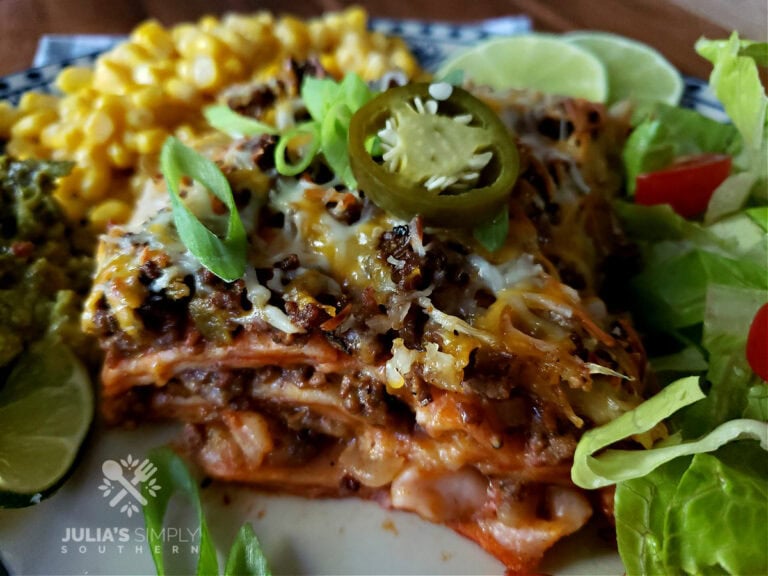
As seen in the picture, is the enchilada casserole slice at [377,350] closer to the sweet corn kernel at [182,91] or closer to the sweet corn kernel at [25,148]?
the sweet corn kernel at [182,91]

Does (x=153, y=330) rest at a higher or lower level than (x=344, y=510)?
higher

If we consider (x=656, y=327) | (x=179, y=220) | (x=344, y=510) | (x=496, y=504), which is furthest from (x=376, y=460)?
(x=656, y=327)

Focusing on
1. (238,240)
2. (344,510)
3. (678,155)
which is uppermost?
(238,240)

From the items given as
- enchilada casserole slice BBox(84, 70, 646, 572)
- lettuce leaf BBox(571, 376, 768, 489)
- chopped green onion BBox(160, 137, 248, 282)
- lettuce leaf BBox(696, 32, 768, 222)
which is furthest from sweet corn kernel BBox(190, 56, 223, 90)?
lettuce leaf BBox(571, 376, 768, 489)

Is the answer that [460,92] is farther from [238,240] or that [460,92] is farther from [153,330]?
[153,330]

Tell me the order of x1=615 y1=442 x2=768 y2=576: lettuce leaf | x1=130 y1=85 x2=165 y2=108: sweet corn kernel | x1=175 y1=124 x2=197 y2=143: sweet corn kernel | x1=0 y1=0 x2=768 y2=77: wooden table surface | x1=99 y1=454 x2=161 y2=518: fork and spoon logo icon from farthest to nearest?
x1=0 y1=0 x2=768 y2=77: wooden table surface → x1=130 y1=85 x2=165 y2=108: sweet corn kernel → x1=175 y1=124 x2=197 y2=143: sweet corn kernel → x1=99 y1=454 x2=161 y2=518: fork and spoon logo icon → x1=615 y1=442 x2=768 y2=576: lettuce leaf

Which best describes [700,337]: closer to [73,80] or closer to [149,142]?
[149,142]

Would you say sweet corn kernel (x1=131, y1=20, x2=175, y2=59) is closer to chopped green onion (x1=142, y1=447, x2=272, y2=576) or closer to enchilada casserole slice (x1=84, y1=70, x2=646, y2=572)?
enchilada casserole slice (x1=84, y1=70, x2=646, y2=572)
